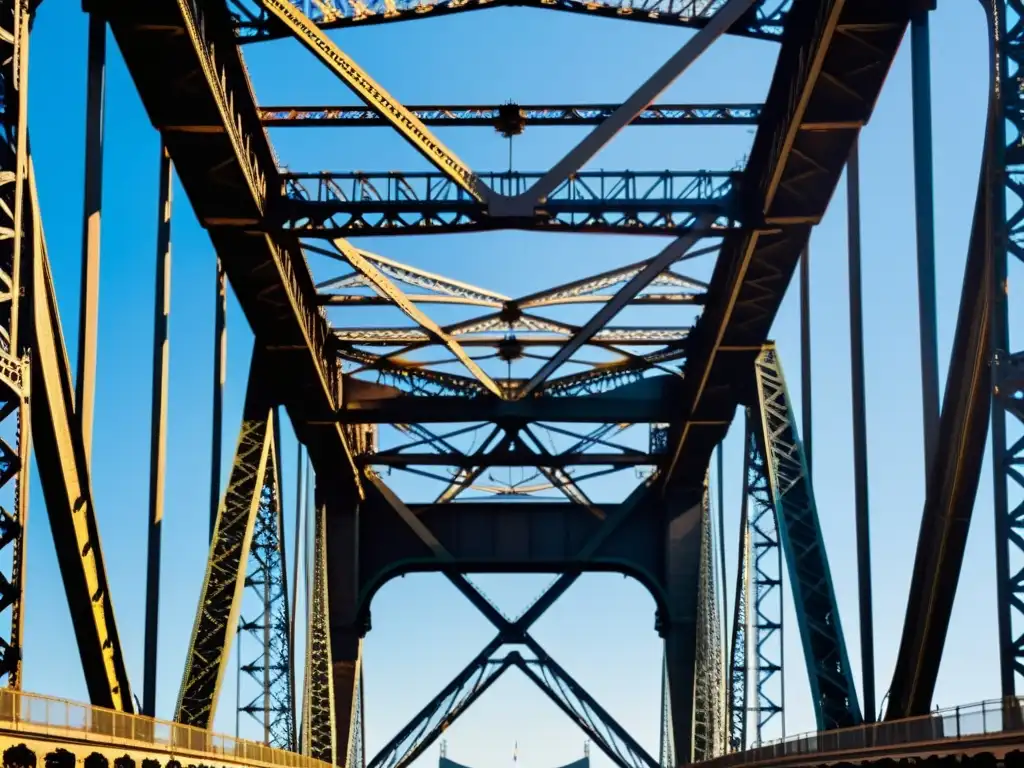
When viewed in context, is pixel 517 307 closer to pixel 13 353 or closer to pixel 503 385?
pixel 503 385

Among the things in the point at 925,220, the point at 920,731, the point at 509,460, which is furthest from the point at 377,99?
the point at 509,460

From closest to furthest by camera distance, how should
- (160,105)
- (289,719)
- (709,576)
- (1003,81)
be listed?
(1003,81) → (160,105) → (289,719) → (709,576)

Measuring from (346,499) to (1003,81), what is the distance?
33121 millimetres

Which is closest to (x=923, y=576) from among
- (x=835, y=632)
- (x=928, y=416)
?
(x=928, y=416)

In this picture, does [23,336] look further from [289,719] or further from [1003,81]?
[289,719]

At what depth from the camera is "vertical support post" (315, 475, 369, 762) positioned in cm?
4919

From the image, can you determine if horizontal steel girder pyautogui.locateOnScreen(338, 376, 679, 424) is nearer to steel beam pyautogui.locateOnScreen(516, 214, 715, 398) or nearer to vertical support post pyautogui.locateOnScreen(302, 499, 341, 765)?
steel beam pyautogui.locateOnScreen(516, 214, 715, 398)

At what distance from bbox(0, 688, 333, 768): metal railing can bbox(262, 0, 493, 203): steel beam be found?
33.5ft

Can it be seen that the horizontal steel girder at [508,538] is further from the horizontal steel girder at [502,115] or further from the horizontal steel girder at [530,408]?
the horizontal steel girder at [502,115]

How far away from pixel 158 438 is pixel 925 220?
12.5 meters

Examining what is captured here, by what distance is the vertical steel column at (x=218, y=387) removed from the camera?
3262 centimetres

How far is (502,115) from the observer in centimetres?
3106

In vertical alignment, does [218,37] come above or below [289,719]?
above

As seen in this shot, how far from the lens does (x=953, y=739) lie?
693 inches
